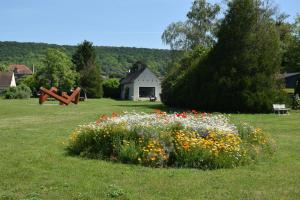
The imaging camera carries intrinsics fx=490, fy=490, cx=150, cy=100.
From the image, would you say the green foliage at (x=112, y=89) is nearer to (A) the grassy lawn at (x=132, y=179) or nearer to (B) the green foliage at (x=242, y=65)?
(B) the green foliage at (x=242, y=65)

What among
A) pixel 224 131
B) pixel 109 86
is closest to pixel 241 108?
pixel 224 131

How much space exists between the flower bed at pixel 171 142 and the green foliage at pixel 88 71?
62.7m

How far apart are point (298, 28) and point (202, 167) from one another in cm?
5442

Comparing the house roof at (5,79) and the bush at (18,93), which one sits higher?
the house roof at (5,79)

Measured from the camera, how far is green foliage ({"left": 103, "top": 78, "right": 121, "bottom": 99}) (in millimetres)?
82750

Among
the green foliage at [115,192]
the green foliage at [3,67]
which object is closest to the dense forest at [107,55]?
the green foliage at [3,67]

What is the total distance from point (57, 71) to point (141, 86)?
1372cm

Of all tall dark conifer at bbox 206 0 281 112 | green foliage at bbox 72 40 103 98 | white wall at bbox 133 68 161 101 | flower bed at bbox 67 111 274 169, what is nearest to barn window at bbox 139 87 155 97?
white wall at bbox 133 68 161 101

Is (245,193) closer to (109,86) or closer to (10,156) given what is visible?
(10,156)

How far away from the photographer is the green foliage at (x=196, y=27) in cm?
5456

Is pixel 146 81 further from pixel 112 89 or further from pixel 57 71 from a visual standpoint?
pixel 57 71

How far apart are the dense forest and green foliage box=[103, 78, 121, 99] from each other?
139ft

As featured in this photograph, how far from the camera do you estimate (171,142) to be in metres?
10.5

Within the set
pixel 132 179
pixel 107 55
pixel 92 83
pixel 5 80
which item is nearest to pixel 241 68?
pixel 132 179
